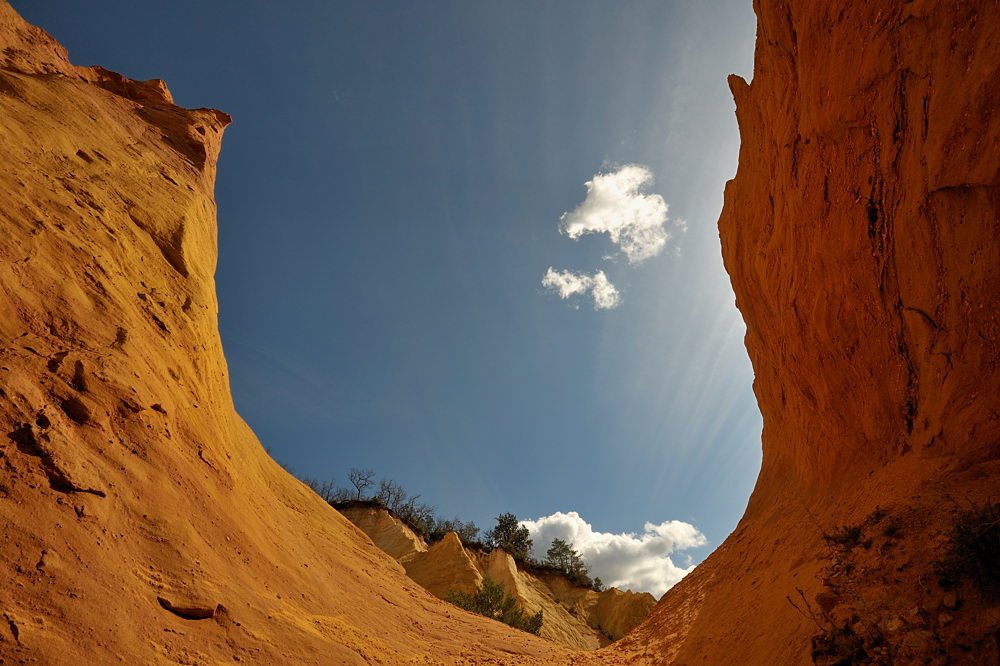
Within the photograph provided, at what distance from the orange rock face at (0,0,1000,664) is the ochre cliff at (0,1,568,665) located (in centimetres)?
4

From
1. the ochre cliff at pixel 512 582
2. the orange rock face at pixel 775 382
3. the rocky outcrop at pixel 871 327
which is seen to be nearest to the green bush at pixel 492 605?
the ochre cliff at pixel 512 582

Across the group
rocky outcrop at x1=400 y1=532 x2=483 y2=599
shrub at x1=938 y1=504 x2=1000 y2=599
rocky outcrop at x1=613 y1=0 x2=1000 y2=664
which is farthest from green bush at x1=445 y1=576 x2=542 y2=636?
shrub at x1=938 y1=504 x2=1000 y2=599

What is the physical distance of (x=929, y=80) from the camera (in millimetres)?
6418

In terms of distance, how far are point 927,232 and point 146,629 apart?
10479mm

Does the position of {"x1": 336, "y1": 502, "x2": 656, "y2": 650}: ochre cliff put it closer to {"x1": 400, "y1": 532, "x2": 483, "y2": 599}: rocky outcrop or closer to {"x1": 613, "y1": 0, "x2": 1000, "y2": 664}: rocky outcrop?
{"x1": 400, "y1": 532, "x2": 483, "y2": 599}: rocky outcrop

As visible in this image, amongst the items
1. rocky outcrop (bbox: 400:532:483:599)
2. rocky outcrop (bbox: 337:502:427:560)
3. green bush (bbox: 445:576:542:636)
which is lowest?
green bush (bbox: 445:576:542:636)

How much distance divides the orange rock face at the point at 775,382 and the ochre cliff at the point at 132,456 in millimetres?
37

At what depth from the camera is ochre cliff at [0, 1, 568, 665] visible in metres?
4.23

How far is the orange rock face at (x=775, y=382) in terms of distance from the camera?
178 inches

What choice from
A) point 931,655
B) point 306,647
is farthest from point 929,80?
point 306,647

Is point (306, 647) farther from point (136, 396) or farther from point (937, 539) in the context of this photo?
point (937, 539)

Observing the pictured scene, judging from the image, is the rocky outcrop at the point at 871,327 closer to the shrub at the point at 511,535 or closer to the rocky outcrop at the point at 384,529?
the rocky outcrop at the point at 384,529

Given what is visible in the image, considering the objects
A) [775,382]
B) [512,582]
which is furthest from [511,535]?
[775,382]

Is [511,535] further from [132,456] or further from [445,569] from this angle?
[132,456]
